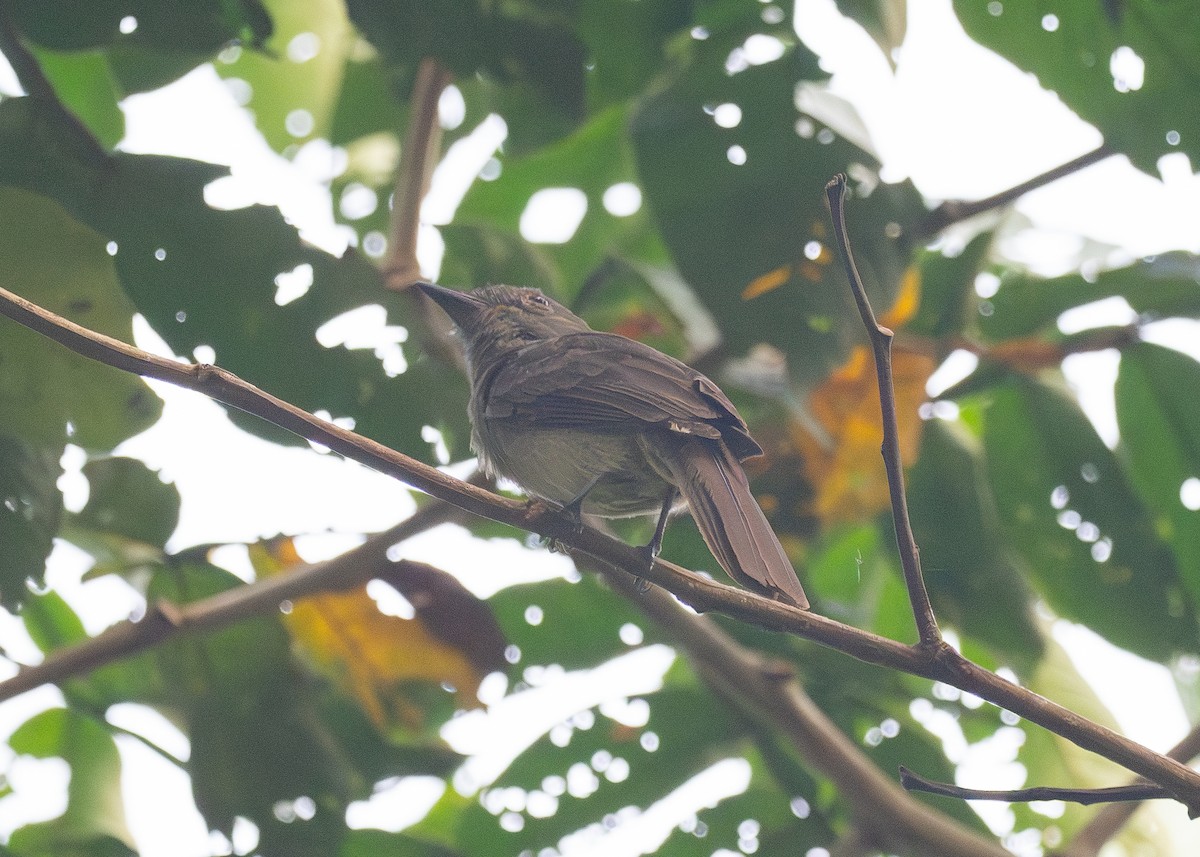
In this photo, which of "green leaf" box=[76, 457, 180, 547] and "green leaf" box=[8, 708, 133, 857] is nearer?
"green leaf" box=[76, 457, 180, 547]

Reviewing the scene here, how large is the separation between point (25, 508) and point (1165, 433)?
9.65ft

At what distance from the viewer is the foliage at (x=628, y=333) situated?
2.78m

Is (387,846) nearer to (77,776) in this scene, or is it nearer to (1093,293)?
(77,776)

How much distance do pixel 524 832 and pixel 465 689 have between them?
48 centimetres

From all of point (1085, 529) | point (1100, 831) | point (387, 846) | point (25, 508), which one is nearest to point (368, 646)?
point (387, 846)

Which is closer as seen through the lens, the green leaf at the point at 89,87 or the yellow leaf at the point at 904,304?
the yellow leaf at the point at 904,304

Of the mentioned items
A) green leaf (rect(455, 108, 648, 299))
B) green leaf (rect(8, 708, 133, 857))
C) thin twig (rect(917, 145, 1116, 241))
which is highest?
green leaf (rect(455, 108, 648, 299))

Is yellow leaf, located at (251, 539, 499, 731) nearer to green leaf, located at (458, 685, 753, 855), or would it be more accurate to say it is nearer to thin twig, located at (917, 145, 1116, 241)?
green leaf, located at (458, 685, 753, 855)

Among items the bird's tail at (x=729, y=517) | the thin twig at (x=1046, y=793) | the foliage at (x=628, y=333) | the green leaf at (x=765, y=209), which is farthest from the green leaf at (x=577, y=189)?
the thin twig at (x=1046, y=793)

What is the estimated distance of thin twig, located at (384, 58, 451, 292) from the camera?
3461mm

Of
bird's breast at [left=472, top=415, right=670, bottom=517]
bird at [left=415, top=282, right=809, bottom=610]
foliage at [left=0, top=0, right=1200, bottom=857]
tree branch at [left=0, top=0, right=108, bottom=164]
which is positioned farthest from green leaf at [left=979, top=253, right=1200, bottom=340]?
tree branch at [left=0, top=0, right=108, bottom=164]

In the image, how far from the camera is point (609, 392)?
2717 mm

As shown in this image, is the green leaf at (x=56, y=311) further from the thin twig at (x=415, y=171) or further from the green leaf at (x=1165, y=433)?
the green leaf at (x=1165, y=433)

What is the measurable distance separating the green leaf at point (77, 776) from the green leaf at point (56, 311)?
1172mm
